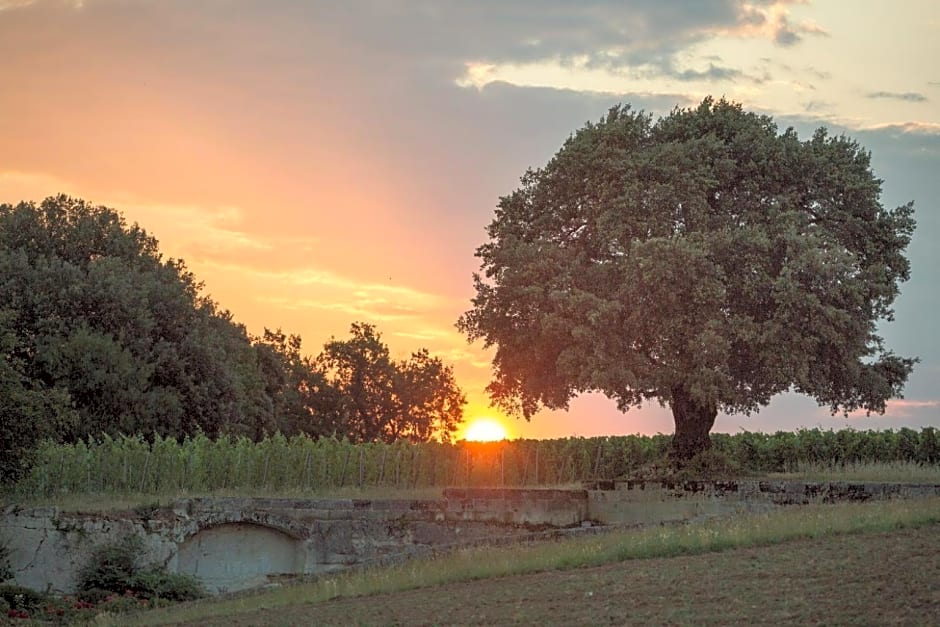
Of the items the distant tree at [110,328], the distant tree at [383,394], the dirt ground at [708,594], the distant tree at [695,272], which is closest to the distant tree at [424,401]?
the distant tree at [383,394]

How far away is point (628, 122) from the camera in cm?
3747

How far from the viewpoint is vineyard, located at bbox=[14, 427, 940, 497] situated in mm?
35594

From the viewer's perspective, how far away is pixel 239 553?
30688 millimetres

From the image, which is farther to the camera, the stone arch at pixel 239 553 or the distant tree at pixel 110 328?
the distant tree at pixel 110 328

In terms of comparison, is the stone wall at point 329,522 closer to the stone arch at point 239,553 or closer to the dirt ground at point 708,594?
the stone arch at point 239,553

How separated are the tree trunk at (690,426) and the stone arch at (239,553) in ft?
39.6

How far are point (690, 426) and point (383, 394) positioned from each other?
128 ft

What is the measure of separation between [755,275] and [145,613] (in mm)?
19465

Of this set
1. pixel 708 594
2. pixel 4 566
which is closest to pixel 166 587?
pixel 4 566

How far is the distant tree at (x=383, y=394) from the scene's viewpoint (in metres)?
73.0

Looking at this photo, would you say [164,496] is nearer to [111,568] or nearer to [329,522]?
[111,568]

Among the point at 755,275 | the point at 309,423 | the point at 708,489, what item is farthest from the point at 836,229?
the point at 309,423

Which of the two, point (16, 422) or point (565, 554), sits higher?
point (16, 422)

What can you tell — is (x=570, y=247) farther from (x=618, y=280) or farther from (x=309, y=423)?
(x=309, y=423)
